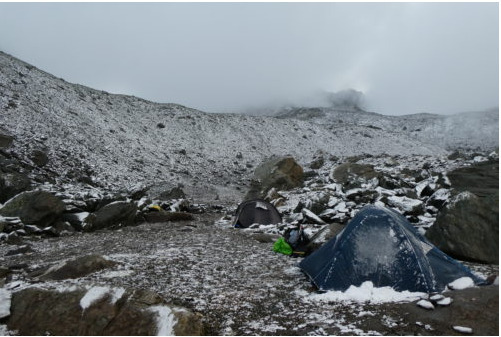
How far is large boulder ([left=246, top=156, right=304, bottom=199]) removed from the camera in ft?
86.1

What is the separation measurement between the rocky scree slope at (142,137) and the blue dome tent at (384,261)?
777 inches

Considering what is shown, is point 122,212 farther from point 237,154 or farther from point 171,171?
point 237,154

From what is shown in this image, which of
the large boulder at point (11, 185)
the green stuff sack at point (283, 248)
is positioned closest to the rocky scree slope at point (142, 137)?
the large boulder at point (11, 185)

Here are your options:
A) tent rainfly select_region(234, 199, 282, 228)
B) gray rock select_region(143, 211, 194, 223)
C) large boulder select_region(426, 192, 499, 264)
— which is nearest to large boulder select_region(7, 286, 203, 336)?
large boulder select_region(426, 192, 499, 264)

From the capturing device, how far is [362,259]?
23.6 feet

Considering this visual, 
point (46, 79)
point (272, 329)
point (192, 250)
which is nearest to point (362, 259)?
point (272, 329)

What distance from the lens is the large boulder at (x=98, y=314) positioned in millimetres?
5449

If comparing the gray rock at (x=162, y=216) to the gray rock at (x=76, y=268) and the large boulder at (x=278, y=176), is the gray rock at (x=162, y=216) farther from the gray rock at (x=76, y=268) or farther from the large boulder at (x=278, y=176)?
the gray rock at (x=76, y=268)

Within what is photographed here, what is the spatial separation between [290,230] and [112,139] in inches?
1047

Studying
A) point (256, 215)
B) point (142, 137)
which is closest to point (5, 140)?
point (142, 137)

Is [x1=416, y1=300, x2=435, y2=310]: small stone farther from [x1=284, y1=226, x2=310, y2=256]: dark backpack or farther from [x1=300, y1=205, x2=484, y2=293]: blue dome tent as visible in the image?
[x1=284, y1=226, x2=310, y2=256]: dark backpack

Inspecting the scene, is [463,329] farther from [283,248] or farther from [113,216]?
[113,216]

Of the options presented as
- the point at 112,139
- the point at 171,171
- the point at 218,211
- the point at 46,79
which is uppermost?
the point at 46,79

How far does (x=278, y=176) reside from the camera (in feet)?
87.7
